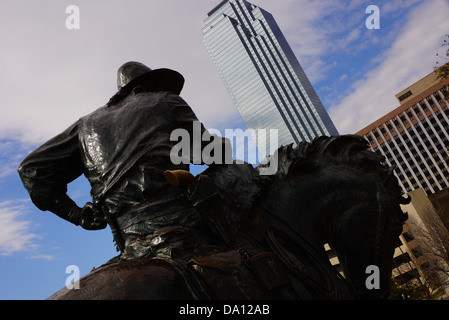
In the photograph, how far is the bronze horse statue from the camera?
2.72 meters

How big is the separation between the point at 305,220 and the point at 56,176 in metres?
2.18

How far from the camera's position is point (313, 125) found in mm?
121625

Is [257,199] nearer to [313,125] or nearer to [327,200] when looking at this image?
[327,200]

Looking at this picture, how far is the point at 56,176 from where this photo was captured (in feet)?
11.5

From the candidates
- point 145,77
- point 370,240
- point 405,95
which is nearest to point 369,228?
point 370,240

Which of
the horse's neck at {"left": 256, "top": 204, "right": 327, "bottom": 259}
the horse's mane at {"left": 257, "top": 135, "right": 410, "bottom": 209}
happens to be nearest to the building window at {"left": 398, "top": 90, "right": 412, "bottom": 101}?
the horse's mane at {"left": 257, "top": 135, "right": 410, "bottom": 209}

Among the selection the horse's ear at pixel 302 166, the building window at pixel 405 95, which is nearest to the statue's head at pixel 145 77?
the horse's ear at pixel 302 166

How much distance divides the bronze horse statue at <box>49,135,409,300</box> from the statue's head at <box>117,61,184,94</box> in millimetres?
1205

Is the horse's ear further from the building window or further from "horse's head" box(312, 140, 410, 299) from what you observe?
the building window

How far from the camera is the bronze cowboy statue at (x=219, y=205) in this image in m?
2.67

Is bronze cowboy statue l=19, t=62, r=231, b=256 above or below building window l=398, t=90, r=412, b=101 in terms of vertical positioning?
below
